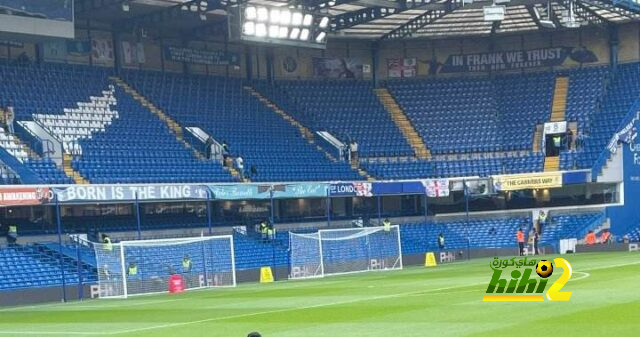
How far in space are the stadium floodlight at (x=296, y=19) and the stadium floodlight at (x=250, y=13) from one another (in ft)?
8.08

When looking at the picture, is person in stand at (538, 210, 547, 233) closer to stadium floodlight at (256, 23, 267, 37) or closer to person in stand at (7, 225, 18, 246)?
stadium floodlight at (256, 23, 267, 37)

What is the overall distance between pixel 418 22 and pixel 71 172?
1040 inches

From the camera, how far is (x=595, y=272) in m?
38.9

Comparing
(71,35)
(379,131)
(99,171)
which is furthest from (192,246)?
(379,131)

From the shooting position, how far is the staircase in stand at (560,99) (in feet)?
238

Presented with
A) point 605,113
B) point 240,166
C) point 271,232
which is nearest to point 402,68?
point 605,113

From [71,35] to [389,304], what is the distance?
94.0 feet

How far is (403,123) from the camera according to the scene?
75.4 meters

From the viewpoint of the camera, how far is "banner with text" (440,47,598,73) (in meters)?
76.2

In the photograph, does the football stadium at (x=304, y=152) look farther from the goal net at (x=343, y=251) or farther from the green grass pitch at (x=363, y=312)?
the green grass pitch at (x=363, y=312)

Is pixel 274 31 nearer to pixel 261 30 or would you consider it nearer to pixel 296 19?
pixel 261 30

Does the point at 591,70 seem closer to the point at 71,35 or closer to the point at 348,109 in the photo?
the point at 348,109

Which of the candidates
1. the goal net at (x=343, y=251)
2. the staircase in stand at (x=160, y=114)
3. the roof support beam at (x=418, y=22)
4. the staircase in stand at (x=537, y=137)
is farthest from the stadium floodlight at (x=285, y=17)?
the staircase in stand at (x=537, y=137)

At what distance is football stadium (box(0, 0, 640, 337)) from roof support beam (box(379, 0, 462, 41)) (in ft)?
1.09
